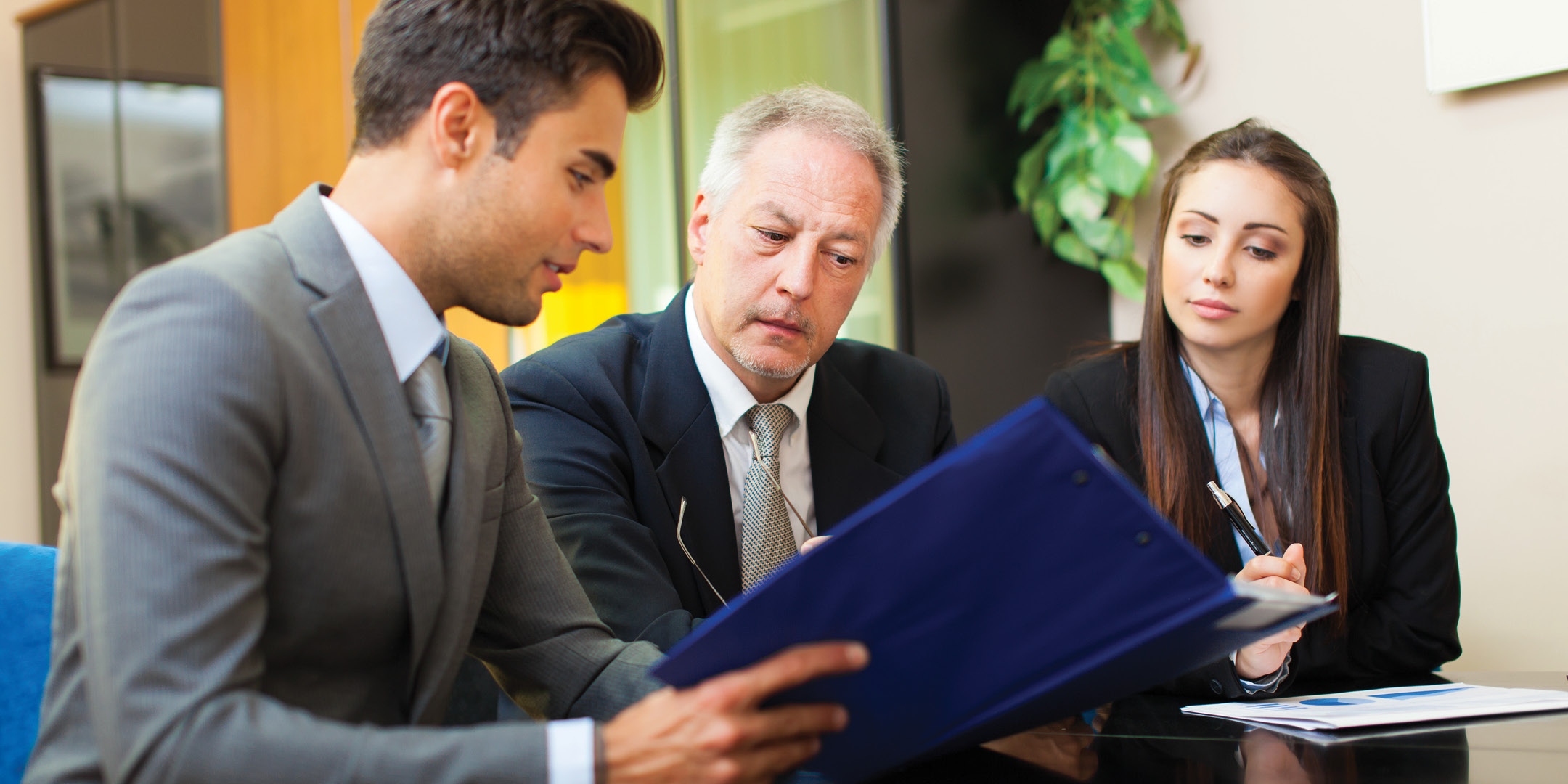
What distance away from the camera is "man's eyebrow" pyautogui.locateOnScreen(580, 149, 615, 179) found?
37.7 inches

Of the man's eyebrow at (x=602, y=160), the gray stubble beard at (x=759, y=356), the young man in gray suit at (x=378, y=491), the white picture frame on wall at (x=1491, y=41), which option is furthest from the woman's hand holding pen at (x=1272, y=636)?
the white picture frame on wall at (x=1491, y=41)

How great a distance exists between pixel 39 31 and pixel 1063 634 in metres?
4.31

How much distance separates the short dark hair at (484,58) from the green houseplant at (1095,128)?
2.07 m

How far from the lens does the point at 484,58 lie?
2.98 feet

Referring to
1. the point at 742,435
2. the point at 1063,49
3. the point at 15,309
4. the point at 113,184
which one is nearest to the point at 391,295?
the point at 742,435

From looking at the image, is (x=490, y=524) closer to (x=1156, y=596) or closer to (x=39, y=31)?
(x=1156, y=596)

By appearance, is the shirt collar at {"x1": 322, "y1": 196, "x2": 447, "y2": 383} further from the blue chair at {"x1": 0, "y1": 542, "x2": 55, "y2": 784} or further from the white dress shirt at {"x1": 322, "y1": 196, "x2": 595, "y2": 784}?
the blue chair at {"x1": 0, "y1": 542, "x2": 55, "y2": 784}

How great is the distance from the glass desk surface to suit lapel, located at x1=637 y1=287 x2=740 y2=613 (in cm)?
53

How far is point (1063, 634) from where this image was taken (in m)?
0.71

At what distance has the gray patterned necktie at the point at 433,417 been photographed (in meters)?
0.88

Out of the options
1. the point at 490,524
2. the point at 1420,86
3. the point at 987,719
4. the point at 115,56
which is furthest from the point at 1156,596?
the point at 115,56

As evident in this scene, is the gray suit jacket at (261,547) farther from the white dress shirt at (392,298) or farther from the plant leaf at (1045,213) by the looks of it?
the plant leaf at (1045,213)

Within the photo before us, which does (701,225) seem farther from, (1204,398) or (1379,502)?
(1379,502)

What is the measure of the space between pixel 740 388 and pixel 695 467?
138mm
